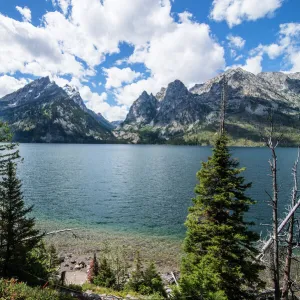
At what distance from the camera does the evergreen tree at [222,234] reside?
1856 centimetres

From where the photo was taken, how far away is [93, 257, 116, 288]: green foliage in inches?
1125

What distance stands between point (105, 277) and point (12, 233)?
12.4 m

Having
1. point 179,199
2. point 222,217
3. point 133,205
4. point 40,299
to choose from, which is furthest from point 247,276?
point 179,199

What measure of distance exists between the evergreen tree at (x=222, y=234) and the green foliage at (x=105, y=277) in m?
12.2

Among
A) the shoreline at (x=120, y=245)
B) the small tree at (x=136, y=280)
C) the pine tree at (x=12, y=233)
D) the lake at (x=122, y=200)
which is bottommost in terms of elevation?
the shoreline at (x=120, y=245)

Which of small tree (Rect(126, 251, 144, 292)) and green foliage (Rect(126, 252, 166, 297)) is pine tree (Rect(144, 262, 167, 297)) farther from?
small tree (Rect(126, 251, 144, 292))

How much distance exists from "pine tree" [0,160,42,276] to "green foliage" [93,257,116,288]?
9.49 metres

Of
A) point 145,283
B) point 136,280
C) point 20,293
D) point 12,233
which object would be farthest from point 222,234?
point 12,233

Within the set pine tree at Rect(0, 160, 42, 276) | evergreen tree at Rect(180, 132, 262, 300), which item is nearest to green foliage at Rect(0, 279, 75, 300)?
pine tree at Rect(0, 160, 42, 276)

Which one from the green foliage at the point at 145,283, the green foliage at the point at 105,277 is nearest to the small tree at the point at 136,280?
the green foliage at the point at 145,283

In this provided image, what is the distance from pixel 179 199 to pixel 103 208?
76.7 feet

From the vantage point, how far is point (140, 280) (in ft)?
85.8

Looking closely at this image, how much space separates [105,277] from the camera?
29.1 meters

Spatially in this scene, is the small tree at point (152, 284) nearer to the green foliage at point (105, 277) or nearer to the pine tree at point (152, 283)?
the pine tree at point (152, 283)
